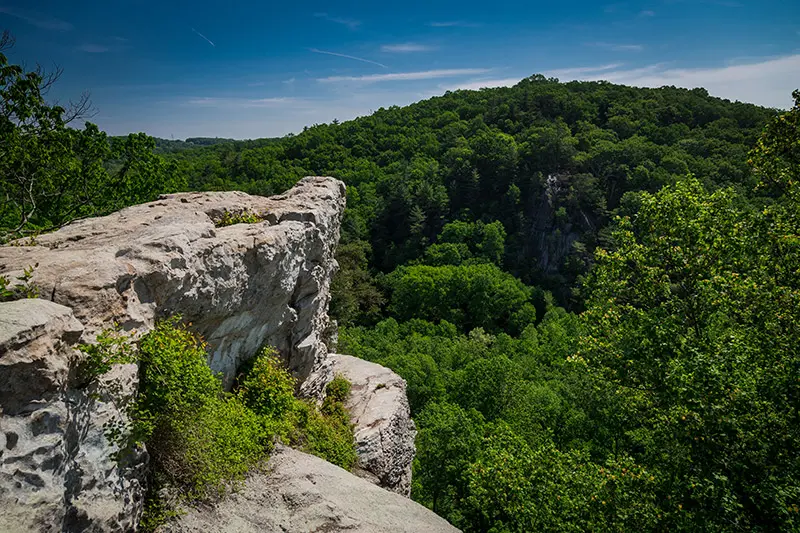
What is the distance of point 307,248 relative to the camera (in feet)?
40.8

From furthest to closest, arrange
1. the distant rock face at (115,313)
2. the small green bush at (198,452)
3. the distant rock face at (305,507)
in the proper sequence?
the distant rock face at (305,507), the small green bush at (198,452), the distant rock face at (115,313)

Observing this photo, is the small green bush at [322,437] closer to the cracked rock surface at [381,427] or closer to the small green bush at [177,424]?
the cracked rock surface at [381,427]

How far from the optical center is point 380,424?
1402 cm

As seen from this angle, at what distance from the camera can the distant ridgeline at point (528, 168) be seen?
67.4m

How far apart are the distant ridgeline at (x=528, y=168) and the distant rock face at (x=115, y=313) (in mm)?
47097

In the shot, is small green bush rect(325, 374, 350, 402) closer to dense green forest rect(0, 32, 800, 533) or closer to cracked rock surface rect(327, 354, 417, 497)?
cracked rock surface rect(327, 354, 417, 497)

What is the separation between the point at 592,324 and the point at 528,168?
67.2 m

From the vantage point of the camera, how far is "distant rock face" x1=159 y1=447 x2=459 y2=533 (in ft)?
24.2

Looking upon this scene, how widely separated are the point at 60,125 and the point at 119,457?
A: 59.1 ft

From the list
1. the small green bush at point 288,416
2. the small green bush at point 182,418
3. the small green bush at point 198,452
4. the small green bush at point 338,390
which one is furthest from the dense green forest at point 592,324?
the small green bush at point 198,452

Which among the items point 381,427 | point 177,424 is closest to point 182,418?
point 177,424

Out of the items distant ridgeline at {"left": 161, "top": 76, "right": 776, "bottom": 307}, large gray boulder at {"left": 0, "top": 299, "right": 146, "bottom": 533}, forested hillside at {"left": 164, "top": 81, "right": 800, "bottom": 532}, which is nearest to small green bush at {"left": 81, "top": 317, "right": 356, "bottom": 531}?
large gray boulder at {"left": 0, "top": 299, "right": 146, "bottom": 533}

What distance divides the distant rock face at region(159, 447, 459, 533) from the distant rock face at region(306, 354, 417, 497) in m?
3.35

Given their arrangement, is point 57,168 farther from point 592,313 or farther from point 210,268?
point 592,313
